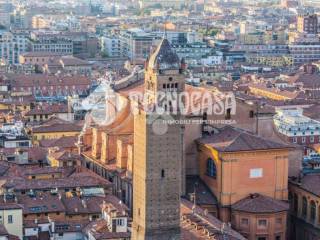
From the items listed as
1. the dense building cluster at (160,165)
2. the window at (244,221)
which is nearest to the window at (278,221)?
the dense building cluster at (160,165)

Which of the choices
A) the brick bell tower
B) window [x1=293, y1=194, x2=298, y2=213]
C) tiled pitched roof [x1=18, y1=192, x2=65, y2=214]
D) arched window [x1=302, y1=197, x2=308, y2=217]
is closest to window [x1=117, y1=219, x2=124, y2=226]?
the brick bell tower

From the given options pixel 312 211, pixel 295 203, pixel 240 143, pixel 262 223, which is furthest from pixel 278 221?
pixel 240 143

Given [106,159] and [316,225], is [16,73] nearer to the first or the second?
[106,159]

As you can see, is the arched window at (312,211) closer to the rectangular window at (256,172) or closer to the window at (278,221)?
the window at (278,221)

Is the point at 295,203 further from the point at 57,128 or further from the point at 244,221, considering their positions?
the point at 57,128

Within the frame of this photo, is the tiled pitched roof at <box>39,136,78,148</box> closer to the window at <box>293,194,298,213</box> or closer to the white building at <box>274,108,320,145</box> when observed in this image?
the white building at <box>274,108,320,145</box>

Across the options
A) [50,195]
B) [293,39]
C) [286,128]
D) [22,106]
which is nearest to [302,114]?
[286,128]
